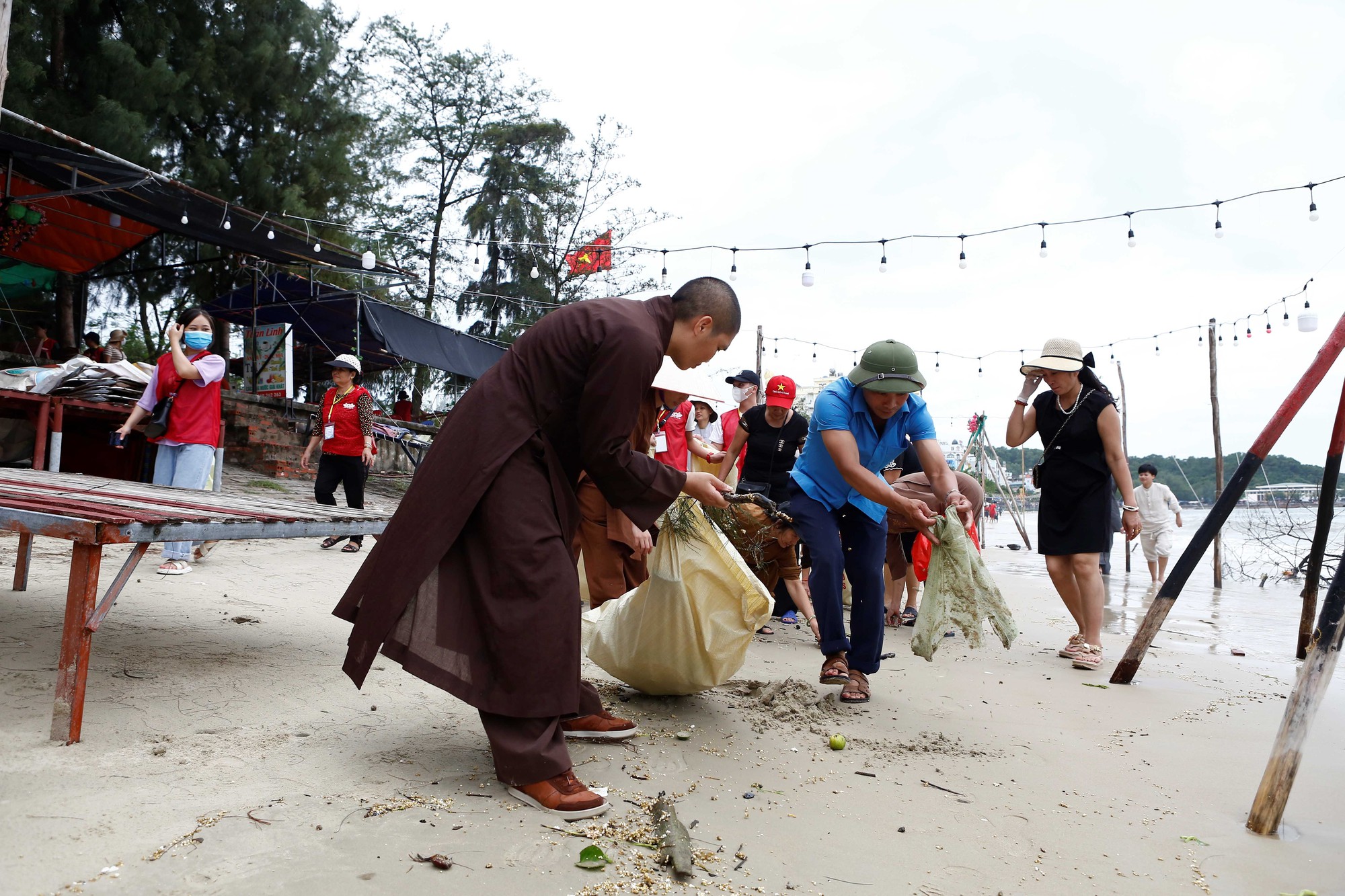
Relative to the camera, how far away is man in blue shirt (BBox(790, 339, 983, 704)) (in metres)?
3.70

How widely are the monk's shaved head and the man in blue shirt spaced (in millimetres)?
1079

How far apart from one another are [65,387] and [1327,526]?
28.5 feet

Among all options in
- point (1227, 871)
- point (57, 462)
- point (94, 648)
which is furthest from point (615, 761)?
point (57, 462)

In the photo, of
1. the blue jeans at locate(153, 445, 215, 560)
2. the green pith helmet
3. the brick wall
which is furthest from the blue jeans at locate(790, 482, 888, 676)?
the brick wall

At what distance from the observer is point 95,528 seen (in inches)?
93.1

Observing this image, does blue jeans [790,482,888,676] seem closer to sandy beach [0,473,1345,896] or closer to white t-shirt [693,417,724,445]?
sandy beach [0,473,1345,896]

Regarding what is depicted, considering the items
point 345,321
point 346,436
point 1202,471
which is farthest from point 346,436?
point 1202,471

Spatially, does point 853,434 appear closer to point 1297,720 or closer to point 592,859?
point 1297,720

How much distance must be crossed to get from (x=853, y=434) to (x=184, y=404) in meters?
4.06

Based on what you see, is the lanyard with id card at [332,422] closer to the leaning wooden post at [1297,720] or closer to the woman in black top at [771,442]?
the woman in black top at [771,442]

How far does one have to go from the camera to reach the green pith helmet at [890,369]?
363 centimetres

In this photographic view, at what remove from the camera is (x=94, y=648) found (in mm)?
3494

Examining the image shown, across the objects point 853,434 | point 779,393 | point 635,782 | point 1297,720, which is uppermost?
point 779,393

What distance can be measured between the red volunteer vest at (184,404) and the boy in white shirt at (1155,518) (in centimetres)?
1061
